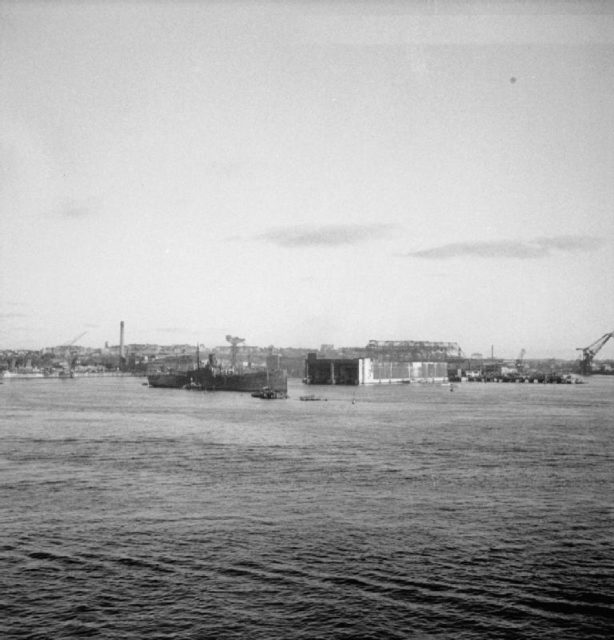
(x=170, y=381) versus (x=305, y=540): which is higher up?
(x=170, y=381)

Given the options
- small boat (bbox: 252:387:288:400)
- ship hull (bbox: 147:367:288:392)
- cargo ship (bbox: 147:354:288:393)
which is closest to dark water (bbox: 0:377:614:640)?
small boat (bbox: 252:387:288:400)

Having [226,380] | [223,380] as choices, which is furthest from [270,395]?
[223,380]

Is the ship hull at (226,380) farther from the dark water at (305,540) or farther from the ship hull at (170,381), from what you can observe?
the dark water at (305,540)

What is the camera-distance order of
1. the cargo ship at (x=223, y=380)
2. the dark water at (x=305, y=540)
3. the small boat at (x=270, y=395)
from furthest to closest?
the cargo ship at (x=223, y=380) → the small boat at (x=270, y=395) → the dark water at (x=305, y=540)

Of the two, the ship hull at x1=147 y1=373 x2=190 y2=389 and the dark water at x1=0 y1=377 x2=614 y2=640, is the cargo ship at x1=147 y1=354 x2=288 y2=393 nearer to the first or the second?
the ship hull at x1=147 y1=373 x2=190 y2=389

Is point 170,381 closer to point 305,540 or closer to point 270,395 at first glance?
point 270,395

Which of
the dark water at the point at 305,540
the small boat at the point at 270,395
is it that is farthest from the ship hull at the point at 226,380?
the dark water at the point at 305,540
